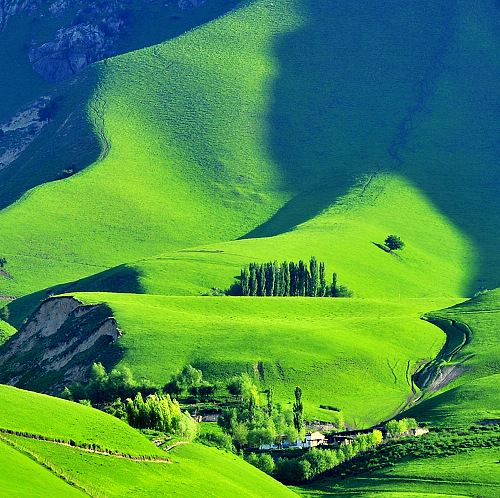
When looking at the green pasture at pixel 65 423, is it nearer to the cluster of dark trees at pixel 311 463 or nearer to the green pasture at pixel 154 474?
the green pasture at pixel 154 474

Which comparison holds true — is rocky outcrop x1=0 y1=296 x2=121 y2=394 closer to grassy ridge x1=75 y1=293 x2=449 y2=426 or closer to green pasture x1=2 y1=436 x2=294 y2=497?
grassy ridge x1=75 y1=293 x2=449 y2=426

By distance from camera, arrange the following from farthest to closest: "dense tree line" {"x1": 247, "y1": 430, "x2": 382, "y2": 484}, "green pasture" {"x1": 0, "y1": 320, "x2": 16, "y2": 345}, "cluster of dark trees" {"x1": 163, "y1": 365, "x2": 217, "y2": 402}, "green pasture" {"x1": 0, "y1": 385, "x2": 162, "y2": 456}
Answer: "green pasture" {"x1": 0, "y1": 320, "x2": 16, "y2": 345}, "cluster of dark trees" {"x1": 163, "y1": 365, "x2": 217, "y2": 402}, "dense tree line" {"x1": 247, "y1": 430, "x2": 382, "y2": 484}, "green pasture" {"x1": 0, "y1": 385, "x2": 162, "y2": 456}

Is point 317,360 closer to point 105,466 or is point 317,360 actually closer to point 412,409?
point 412,409

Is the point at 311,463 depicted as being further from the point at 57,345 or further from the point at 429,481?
the point at 57,345

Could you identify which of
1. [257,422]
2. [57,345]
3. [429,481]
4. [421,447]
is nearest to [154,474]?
[429,481]

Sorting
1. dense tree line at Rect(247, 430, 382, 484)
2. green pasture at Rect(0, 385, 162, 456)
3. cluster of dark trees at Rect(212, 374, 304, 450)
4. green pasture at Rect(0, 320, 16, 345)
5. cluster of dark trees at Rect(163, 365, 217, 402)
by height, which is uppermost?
green pasture at Rect(0, 385, 162, 456)

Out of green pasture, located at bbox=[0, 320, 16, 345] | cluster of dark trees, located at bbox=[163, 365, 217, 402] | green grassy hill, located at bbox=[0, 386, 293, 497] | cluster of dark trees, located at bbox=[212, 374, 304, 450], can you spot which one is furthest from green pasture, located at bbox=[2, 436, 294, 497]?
green pasture, located at bbox=[0, 320, 16, 345]

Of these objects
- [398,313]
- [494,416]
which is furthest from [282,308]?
[494,416]
